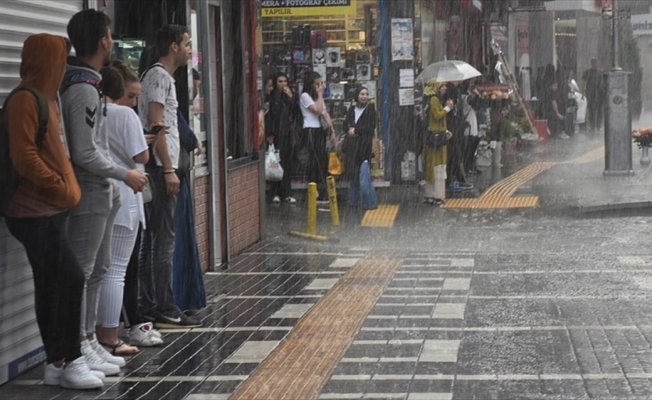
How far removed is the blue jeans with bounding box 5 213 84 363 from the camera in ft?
23.1

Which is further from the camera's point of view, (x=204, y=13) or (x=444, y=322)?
(x=204, y=13)

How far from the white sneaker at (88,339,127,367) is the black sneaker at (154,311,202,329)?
4.17ft

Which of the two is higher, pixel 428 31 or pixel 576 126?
pixel 428 31

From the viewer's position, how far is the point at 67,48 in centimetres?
727

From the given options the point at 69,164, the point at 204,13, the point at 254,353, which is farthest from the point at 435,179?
the point at 69,164

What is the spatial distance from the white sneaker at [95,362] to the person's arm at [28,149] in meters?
1.06

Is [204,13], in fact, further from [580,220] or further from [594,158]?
[594,158]

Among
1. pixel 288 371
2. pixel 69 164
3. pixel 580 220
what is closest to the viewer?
pixel 69 164

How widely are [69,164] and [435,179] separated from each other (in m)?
11.7

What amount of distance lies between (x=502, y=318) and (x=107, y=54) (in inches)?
132

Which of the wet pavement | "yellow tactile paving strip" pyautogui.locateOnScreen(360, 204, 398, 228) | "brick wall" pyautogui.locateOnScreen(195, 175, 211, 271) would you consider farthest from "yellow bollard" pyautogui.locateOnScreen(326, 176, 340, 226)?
"brick wall" pyautogui.locateOnScreen(195, 175, 211, 271)

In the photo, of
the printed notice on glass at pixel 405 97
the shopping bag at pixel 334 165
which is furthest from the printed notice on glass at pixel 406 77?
the shopping bag at pixel 334 165

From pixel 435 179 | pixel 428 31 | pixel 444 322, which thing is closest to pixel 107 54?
pixel 444 322

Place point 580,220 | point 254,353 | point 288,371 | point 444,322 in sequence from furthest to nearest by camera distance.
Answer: point 580,220
point 444,322
point 254,353
point 288,371
